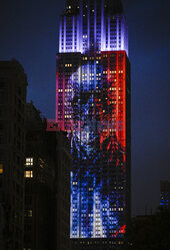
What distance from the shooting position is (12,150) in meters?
133

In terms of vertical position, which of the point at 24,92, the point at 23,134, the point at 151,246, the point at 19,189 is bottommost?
the point at 151,246

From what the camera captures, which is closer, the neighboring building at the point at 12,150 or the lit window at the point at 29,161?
the neighboring building at the point at 12,150

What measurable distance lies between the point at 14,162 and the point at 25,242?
5710 centimetres

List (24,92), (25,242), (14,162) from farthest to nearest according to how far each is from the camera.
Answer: (25,242) < (24,92) < (14,162)

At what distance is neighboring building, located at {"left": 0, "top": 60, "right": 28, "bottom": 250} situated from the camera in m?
128

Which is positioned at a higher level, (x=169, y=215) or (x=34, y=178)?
(x=34, y=178)

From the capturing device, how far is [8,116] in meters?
134

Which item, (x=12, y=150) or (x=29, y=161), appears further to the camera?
(x=29, y=161)

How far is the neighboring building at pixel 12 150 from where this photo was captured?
12750 cm

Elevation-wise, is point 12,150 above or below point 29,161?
below

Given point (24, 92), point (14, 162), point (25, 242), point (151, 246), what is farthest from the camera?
point (25, 242)

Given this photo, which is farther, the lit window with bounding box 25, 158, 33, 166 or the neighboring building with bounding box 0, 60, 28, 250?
the lit window with bounding box 25, 158, 33, 166

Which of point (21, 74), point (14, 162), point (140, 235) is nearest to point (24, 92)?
point (21, 74)

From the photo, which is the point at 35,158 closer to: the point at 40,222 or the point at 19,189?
the point at 40,222
